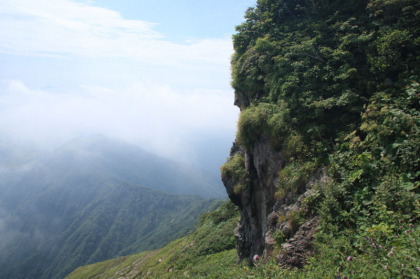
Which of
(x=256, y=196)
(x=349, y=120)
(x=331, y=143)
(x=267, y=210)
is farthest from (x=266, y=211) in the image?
(x=349, y=120)

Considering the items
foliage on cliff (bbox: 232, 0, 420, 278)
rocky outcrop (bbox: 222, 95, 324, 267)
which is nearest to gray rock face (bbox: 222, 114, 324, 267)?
rocky outcrop (bbox: 222, 95, 324, 267)

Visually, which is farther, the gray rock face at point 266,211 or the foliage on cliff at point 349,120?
the gray rock face at point 266,211

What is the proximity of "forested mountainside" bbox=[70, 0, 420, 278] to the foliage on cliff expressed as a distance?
40 mm

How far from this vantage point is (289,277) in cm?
639

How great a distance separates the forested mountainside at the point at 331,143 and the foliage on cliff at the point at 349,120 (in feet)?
0.13

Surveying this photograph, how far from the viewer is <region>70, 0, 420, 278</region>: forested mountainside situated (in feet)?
20.1

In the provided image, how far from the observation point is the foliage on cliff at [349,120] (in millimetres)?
5883

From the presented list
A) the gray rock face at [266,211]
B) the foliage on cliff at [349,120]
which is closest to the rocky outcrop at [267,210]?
the gray rock face at [266,211]

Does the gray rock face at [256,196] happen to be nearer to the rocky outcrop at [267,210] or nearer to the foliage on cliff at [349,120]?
the rocky outcrop at [267,210]

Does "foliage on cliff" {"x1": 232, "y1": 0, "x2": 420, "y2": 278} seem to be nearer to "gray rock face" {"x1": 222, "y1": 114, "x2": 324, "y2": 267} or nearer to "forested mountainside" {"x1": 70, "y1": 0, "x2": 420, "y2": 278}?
"forested mountainside" {"x1": 70, "y1": 0, "x2": 420, "y2": 278}

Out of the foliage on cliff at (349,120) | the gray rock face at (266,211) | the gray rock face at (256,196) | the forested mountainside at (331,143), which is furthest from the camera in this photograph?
the gray rock face at (256,196)

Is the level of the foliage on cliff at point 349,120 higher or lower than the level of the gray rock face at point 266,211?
A: higher

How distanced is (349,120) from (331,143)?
4.19ft

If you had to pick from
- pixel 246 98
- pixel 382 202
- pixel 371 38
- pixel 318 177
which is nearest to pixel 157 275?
pixel 246 98
